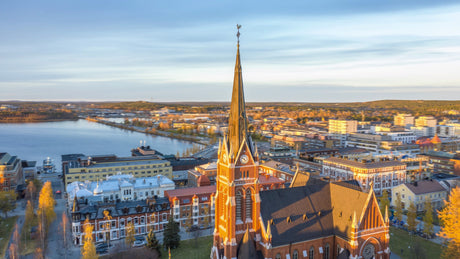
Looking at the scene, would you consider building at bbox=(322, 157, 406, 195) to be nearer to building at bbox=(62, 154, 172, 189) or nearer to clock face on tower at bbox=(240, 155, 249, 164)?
building at bbox=(62, 154, 172, 189)

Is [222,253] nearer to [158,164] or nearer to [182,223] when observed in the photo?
[182,223]

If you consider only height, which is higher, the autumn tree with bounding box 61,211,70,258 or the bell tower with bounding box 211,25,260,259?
the bell tower with bounding box 211,25,260,259

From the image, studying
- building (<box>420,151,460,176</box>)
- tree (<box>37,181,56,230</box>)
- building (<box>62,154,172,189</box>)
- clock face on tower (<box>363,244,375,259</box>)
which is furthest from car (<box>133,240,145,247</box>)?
building (<box>420,151,460,176</box>)

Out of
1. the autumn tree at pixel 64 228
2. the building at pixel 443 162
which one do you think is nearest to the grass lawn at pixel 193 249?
the autumn tree at pixel 64 228

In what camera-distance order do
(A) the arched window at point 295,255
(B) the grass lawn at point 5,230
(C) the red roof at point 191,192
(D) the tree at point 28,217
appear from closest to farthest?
1. (A) the arched window at point 295,255
2. (B) the grass lawn at point 5,230
3. (D) the tree at point 28,217
4. (C) the red roof at point 191,192

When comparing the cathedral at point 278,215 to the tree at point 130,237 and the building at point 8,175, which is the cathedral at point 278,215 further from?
the building at point 8,175

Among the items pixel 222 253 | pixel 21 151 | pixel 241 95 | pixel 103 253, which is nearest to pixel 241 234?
pixel 222 253
